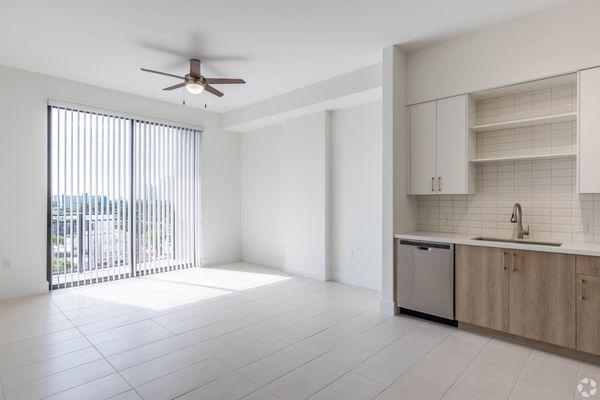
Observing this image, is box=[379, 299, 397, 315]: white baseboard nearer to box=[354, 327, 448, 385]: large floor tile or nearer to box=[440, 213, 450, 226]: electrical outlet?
box=[354, 327, 448, 385]: large floor tile

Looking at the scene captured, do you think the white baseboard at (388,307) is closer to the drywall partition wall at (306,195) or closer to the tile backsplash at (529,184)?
the tile backsplash at (529,184)

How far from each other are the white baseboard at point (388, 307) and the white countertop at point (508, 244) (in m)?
0.74

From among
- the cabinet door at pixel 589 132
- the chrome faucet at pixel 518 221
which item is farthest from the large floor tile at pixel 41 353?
the cabinet door at pixel 589 132

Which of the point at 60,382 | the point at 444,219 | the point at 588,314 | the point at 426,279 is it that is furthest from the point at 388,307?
the point at 60,382

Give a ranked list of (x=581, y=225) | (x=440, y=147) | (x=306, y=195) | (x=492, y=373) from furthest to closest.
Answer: (x=306, y=195) < (x=440, y=147) < (x=581, y=225) < (x=492, y=373)

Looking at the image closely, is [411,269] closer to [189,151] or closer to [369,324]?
→ [369,324]

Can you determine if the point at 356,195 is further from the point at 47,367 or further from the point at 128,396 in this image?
the point at 47,367

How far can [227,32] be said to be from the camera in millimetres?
3404

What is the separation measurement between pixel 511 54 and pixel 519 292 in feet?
7.22

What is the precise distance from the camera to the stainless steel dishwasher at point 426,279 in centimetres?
331

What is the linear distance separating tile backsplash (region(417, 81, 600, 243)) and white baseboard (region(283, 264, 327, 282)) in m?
2.08

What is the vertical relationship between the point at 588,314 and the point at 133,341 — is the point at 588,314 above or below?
above

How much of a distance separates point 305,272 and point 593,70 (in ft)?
14.1

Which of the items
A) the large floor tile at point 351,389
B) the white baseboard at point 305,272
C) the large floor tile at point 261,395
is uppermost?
the white baseboard at point 305,272
